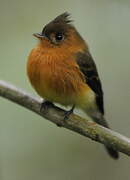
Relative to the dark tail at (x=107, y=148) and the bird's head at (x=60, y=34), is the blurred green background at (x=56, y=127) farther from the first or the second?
the bird's head at (x=60, y=34)

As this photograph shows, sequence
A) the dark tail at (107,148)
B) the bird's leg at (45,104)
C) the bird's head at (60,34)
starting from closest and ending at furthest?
1. the bird's leg at (45,104)
2. the bird's head at (60,34)
3. the dark tail at (107,148)

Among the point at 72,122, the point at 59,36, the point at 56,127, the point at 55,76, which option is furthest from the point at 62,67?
the point at 56,127

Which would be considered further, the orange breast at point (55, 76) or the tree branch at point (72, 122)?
the orange breast at point (55, 76)

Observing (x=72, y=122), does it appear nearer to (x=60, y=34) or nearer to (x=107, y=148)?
(x=60, y=34)

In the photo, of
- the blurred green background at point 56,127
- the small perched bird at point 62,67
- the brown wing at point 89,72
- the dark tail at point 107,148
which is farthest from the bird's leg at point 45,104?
the blurred green background at point 56,127

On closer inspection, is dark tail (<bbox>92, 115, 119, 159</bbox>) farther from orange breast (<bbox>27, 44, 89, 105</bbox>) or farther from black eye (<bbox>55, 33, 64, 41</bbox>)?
black eye (<bbox>55, 33, 64, 41</bbox>)

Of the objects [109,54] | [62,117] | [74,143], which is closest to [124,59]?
[109,54]

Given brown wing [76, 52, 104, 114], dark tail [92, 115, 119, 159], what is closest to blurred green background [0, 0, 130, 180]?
dark tail [92, 115, 119, 159]
